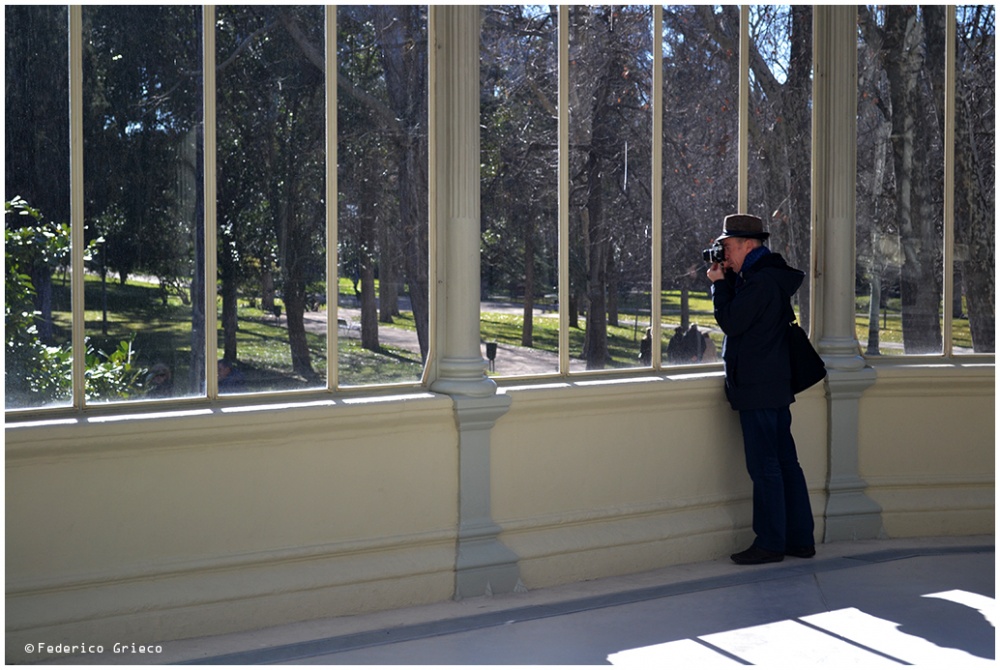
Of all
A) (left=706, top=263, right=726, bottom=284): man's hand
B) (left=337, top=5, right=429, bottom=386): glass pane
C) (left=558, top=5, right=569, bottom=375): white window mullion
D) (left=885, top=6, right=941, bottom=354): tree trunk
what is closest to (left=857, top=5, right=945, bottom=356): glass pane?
(left=885, top=6, right=941, bottom=354): tree trunk

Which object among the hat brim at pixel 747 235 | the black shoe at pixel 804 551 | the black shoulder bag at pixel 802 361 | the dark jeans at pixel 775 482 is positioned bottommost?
the black shoe at pixel 804 551

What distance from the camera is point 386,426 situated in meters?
4.78

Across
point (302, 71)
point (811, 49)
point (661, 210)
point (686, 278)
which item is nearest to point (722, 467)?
point (686, 278)

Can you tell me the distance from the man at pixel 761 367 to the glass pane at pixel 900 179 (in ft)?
2.83

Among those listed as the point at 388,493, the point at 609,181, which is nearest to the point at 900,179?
the point at 609,181

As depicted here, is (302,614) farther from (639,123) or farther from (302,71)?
(639,123)

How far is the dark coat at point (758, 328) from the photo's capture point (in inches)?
209

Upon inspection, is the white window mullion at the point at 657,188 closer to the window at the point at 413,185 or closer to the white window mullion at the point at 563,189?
the window at the point at 413,185

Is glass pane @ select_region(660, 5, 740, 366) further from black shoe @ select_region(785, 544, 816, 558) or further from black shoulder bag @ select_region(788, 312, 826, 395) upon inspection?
black shoe @ select_region(785, 544, 816, 558)

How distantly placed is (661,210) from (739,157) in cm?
53

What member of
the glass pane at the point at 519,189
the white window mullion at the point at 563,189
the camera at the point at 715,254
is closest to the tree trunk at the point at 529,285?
the glass pane at the point at 519,189

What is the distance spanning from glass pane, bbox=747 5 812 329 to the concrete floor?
1699 mm

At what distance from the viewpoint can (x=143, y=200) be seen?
170 inches

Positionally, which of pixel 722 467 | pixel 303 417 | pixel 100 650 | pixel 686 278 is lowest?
pixel 100 650
